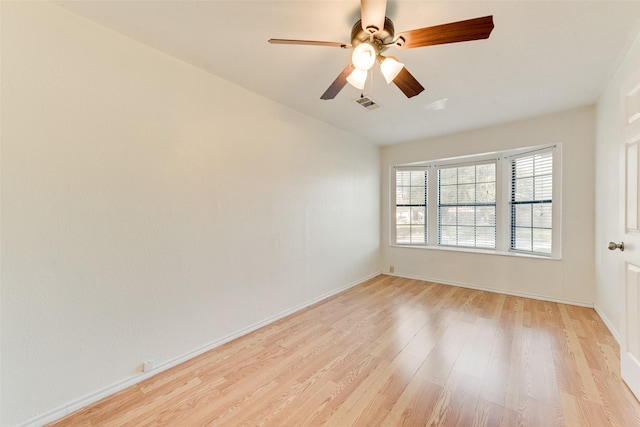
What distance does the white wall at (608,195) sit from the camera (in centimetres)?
231

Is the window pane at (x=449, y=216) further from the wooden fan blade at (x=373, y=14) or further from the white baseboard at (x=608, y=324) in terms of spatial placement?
the wooden fan blade at (x=373, y=14)

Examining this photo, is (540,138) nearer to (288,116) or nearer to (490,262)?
(490,262)

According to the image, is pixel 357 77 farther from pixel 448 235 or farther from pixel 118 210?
pixel 448 235

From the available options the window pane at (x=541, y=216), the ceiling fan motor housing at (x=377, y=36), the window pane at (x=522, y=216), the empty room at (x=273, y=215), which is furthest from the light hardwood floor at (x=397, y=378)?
the ceiling fan motor housing at (x=377, y=36)

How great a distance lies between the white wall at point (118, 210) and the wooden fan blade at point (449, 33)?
1.71 meters

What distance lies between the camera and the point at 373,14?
1.36 m

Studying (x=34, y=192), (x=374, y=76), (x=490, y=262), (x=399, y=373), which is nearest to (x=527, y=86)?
(x=374, y=76)

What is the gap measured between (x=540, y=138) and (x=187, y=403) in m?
4.76

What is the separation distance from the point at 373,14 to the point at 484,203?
3810 mm

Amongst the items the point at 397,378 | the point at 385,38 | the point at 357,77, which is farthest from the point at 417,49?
the point at 397,378

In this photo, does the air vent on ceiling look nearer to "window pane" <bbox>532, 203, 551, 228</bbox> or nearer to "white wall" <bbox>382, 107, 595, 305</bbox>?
"white wall" <bbox>382, 107, 595, 305</bbox>

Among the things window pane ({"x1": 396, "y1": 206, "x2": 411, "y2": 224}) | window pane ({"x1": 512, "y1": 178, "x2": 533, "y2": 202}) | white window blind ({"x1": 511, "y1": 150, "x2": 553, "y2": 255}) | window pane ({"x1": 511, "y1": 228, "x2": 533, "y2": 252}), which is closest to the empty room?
white window blind ({"x1": 511, "y1": 150, "x2": 553, "y2": 255})

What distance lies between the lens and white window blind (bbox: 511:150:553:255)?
3531mm

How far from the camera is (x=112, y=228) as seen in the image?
5.84 feet
